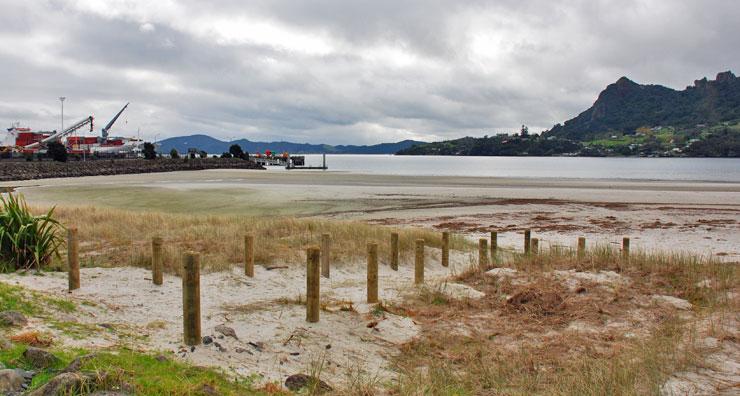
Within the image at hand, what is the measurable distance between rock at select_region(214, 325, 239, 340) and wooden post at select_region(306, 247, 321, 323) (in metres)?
1.35

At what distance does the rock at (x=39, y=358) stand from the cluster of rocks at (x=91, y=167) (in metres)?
62.2

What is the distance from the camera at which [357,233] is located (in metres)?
17.8

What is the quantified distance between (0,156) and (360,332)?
92314 millimetres

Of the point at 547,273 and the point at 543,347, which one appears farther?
the point at 547,273

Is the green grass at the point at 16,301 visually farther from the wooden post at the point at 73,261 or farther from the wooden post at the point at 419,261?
the wooden post at the point at 419,261

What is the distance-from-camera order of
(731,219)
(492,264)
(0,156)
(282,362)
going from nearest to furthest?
(282,362), (492,264), (731,219), (0,156)

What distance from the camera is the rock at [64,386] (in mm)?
4758

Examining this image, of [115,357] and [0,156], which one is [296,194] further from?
[0,156]

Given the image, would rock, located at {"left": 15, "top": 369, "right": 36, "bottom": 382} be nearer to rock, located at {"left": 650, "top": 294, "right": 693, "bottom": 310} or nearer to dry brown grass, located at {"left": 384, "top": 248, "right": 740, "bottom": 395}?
dry brown grass, located at {"left": 384, "top": 248, "right": 740, "bottom": 395}

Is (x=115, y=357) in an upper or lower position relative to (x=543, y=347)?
upper

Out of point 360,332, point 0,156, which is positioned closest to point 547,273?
point 360,332

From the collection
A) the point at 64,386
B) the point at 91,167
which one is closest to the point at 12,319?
the point at 64,386

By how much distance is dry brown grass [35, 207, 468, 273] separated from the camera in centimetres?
1314

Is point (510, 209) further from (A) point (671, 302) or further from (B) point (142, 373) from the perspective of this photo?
(B) point (142, 373)
